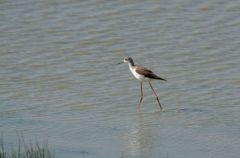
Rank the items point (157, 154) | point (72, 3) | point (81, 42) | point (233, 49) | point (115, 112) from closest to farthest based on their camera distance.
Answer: point (157, 154) < point (115, 112) < point (233, 49) < point (81, 42) < point (72, 3)

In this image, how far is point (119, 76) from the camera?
12219 millimetres

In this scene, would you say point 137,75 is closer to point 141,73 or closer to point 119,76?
point 141,73

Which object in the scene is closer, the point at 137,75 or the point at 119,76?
the point at 137,75

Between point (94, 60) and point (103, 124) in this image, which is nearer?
point (103, 124)

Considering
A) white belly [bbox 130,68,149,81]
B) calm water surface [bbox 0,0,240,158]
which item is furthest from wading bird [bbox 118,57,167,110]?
calm water surface [bbox 0,0,240,158]

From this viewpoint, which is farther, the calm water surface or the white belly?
the white belly

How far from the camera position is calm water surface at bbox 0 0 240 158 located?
9375 millimetres

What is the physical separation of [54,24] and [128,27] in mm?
1286

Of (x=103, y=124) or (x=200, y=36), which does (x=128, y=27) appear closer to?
(x=200, y=36)

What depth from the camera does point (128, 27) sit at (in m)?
14.2

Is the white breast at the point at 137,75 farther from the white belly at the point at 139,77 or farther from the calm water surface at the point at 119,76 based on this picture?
the calm water surface at the point at 119,76

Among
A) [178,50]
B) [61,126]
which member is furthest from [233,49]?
[61,126]

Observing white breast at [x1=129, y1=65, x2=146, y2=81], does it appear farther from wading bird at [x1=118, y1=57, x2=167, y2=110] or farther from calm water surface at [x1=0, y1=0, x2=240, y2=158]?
calm water surface at [x1=0, y1=0, x2=240, y2=158]

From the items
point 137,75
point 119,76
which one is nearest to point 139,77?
point 137,75
